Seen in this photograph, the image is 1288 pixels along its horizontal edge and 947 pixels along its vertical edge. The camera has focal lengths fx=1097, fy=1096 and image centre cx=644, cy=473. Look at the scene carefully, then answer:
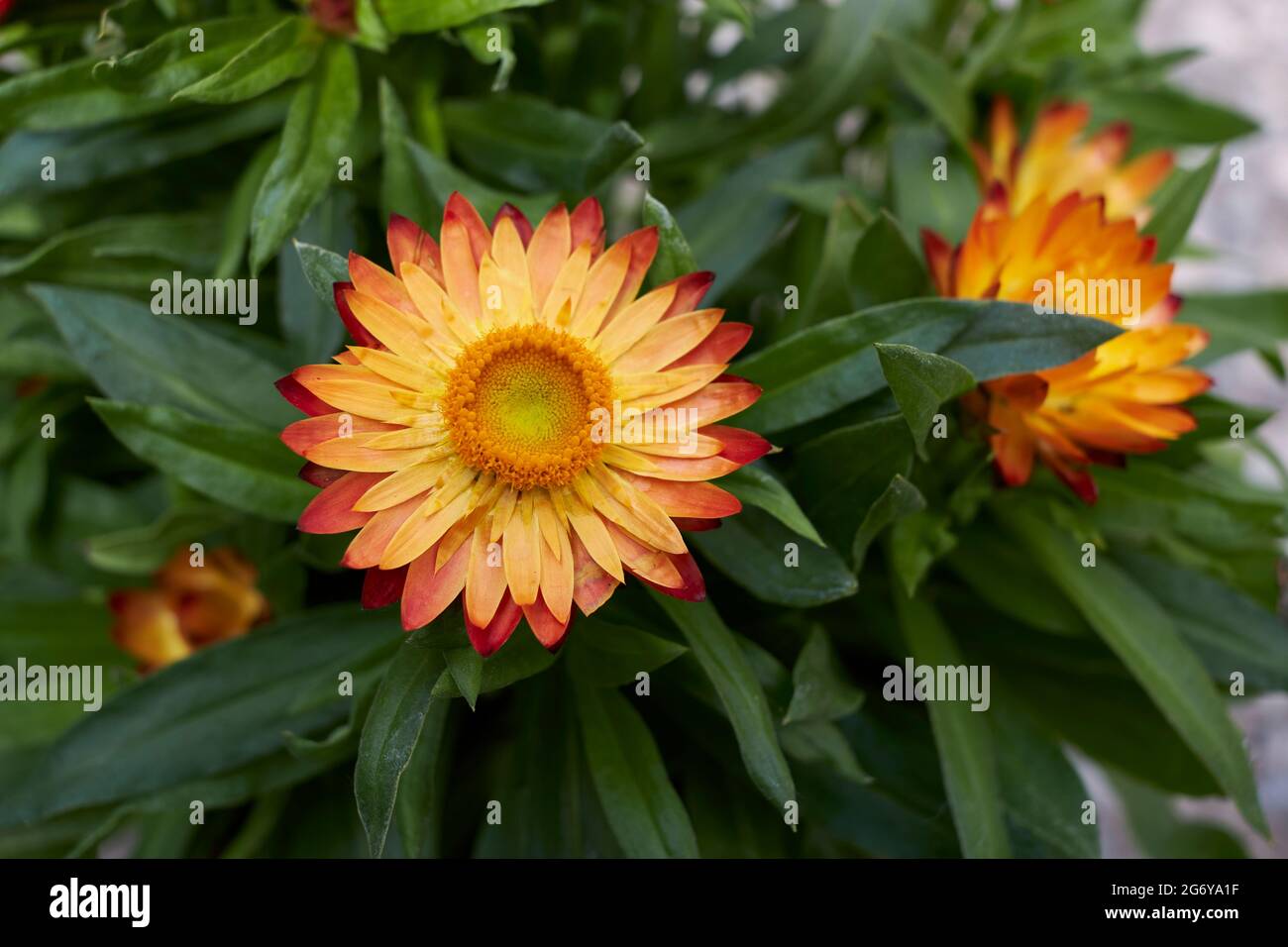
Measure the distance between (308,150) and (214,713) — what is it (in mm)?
483

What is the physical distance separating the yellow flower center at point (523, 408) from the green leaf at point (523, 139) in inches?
12.3

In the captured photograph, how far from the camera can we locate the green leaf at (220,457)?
0.85 meters

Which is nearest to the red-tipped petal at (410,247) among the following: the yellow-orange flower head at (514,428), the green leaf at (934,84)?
the yellow-orange flower head at (514,428)

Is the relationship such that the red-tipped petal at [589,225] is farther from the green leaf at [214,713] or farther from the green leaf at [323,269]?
the green leaf at [214,713]

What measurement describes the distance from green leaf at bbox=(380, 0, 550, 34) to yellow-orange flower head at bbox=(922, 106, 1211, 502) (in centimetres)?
40

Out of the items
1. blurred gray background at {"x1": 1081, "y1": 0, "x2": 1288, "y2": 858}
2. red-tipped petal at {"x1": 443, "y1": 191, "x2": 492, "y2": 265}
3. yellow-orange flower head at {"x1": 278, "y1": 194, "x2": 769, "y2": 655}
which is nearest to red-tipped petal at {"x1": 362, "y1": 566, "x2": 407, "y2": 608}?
yellow-orange flower head at {"x1": 278, "y1": 194, "x2": 769, "y2": 655}

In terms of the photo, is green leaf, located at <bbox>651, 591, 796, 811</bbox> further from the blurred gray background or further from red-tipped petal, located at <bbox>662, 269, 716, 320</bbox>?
the blurred gray background

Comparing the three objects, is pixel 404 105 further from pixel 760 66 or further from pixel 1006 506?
pixel 1006 506

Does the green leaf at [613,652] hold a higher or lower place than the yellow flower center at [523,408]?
lower

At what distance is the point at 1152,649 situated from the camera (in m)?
0.93

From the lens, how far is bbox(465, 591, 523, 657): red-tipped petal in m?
0.65

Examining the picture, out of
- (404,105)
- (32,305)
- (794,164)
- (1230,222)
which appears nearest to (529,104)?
(404,105)

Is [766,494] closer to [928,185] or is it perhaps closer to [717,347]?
[717,347]
